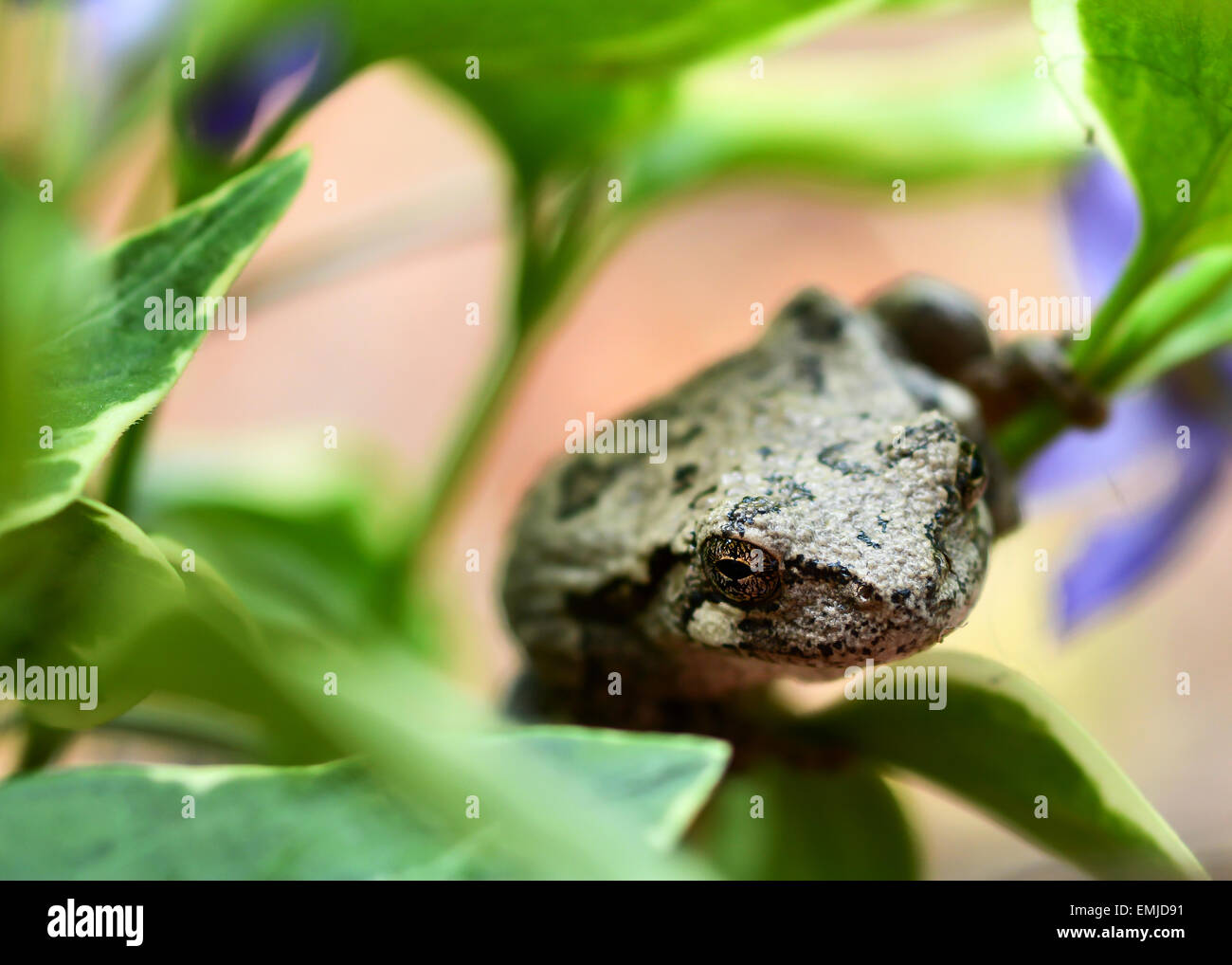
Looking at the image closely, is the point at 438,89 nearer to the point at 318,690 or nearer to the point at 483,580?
the point at 318,690

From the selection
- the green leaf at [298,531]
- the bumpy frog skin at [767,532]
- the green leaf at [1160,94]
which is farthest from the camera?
the green leaf at [298,531]

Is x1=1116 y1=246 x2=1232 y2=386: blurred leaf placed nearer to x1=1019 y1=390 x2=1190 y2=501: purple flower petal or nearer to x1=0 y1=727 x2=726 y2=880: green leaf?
x1=1019 y1=390 x2=1190 y2=501: purple flower petal

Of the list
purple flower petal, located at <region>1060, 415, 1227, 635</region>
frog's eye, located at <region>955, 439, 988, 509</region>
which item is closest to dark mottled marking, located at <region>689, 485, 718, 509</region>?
frog's eye, located at <region>955, 439, 988, 509</region>

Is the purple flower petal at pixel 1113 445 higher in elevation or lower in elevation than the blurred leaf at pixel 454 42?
lower

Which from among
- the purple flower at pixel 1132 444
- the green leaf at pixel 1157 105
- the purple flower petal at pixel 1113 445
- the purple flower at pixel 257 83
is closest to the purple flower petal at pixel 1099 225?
the purple flower at pixel 1132 444

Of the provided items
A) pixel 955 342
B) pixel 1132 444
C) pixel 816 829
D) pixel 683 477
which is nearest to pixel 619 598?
pixel 683 477

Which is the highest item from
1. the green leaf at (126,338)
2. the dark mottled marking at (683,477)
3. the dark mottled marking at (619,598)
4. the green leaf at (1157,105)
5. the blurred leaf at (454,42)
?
the blurred leaf at (454,42)

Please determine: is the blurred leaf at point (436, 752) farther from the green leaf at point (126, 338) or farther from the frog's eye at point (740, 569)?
the frog's eye at point (740, 569)

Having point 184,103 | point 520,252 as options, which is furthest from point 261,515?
point 184,103

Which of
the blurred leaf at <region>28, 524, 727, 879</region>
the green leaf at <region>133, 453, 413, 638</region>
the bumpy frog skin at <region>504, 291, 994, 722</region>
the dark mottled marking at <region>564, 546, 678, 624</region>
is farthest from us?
the green leaf at <region>133, 453, 413, 638</region>
